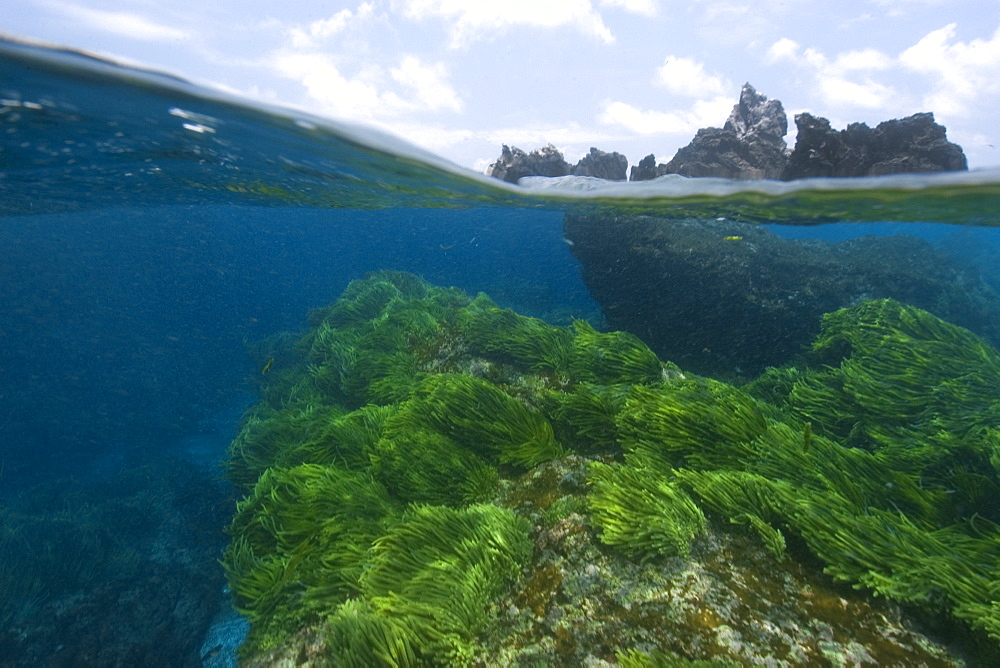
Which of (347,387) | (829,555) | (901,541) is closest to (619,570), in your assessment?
(829,555)

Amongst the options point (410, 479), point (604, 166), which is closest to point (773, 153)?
point (604, 166)

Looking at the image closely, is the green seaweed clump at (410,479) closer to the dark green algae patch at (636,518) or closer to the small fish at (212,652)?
the dark green algae patch at (636,518)

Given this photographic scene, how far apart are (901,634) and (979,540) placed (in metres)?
1.19

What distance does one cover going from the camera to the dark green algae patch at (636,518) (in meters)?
2.44

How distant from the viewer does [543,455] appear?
4.18 meters

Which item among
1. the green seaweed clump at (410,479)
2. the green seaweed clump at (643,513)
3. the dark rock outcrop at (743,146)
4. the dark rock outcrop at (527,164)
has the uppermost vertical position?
the dark rock outcrop at (743,146)

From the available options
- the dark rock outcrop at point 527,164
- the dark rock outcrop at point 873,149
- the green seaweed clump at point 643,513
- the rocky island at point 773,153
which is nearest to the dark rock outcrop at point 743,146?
the rocky island at point 773,153

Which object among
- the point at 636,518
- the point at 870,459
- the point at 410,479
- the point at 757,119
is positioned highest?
the point at 757,119

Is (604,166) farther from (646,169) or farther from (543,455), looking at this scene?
(543,455)

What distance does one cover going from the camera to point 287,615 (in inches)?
141

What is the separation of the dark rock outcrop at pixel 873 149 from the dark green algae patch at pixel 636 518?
2.50 metres

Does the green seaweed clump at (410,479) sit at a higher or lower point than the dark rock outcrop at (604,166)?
lower

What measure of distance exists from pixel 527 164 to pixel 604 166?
1.80m

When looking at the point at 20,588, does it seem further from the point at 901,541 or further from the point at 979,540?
the point at 979,540
